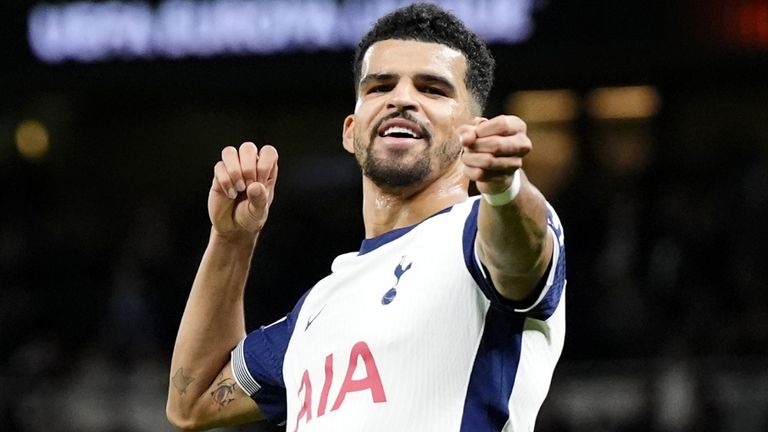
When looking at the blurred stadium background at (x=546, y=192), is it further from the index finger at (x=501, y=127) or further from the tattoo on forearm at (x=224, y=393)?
the index finger at (x=501, y=127)

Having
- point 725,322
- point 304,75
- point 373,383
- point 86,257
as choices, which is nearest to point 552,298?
point 373,383

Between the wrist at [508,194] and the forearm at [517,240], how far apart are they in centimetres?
1

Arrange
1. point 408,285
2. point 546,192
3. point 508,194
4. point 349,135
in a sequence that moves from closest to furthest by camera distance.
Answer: point 508,194 < point 408,285 < point 349,135 < point 546,192

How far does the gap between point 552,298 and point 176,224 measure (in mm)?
7793

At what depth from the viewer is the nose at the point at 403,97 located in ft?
11.4

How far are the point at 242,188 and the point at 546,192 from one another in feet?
24.4

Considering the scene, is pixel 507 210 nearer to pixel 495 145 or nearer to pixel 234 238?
pixel 495 145

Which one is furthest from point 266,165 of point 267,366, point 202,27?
point 202,27

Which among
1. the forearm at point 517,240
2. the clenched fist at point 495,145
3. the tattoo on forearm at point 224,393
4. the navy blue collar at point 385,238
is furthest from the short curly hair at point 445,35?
the tattoo on forearm at point 224,393

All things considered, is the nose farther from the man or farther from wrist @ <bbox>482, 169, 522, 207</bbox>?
wrist @ <bbox>482, 169, 522, 207</bbox>

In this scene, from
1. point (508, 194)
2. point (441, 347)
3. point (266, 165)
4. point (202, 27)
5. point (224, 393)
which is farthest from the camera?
point (202, 27)

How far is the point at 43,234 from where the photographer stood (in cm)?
1077

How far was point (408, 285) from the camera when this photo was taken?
3.27 metres

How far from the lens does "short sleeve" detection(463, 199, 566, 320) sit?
118 inches
